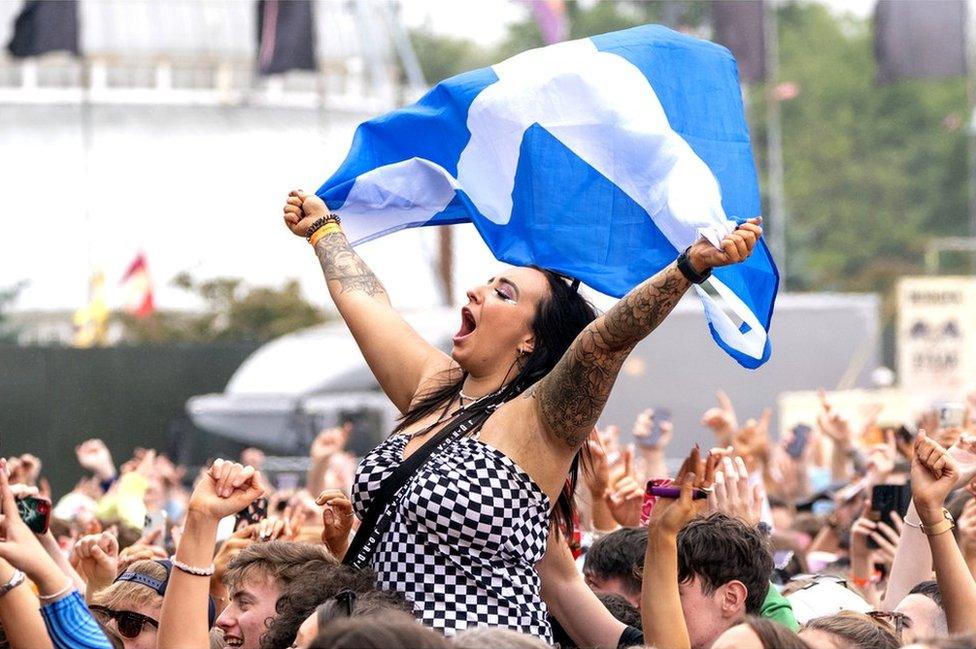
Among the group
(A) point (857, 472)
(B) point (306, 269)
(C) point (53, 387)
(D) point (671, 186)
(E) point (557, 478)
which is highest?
(D) point (671, 186)

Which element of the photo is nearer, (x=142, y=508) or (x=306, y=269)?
(x=142, y=508)

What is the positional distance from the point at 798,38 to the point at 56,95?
30.5 m

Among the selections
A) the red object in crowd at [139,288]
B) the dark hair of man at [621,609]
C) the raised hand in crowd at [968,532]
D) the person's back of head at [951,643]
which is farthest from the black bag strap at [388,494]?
the red object in crowd at [139,288]

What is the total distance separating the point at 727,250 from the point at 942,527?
1125 mm

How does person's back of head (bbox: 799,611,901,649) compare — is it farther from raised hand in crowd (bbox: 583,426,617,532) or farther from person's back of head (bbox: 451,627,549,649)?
raised hand in crowd (bbox: 583,426,617,532)

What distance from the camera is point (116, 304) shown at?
3384cm

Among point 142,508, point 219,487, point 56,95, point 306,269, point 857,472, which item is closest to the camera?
point 219,487

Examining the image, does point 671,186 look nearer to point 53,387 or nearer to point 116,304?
point 53,387

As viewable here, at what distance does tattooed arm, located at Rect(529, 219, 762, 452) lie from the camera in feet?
13.7

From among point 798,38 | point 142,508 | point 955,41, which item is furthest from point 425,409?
point 798,38

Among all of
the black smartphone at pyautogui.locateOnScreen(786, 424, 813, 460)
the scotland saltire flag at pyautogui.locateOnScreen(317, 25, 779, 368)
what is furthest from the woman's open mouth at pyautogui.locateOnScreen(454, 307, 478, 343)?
the black smartphone at pyautogui.locateOnScreen(786, 424, 813, 460)

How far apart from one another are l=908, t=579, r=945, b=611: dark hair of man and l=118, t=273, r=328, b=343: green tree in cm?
2553

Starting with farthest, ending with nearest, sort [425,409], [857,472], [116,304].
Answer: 1. [116,304]
2. [857,472]
3. [425,409]

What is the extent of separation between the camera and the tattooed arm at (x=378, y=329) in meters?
5.00
